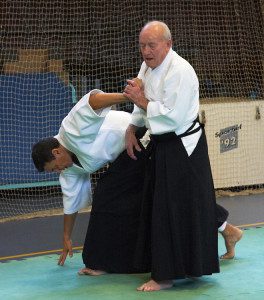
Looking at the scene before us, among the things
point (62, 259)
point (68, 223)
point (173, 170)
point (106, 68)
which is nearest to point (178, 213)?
point (173, 170)

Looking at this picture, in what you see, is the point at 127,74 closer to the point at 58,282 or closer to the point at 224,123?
the point at 224,123

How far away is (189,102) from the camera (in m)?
2.95

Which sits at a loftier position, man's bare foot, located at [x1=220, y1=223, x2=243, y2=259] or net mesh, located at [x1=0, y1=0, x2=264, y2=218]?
net mesh, located at [x1=0, y1=0, x2=264, y2=218]

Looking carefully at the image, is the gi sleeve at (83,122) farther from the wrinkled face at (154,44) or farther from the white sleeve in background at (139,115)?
the wrinkled face at (154,44)

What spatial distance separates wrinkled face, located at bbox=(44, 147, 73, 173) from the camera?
11.0 feet

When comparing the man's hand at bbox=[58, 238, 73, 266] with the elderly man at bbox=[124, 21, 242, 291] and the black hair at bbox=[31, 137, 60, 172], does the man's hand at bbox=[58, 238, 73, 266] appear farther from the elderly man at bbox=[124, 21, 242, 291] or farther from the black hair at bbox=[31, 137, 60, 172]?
the elderly man at bbox=[124, 21, 242, 291]

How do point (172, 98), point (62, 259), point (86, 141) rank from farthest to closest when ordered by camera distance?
point (62, 259) → point (86, 141) → point (172, 98)

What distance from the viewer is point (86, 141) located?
3.27 metres

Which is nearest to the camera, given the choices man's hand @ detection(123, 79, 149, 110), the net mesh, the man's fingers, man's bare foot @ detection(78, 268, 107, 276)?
man's hand @ detection(123, 79, 149, 110)

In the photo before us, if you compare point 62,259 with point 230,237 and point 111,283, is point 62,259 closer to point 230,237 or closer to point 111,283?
point 111,283

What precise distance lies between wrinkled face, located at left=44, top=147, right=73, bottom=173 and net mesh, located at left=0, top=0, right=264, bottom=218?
124 inches

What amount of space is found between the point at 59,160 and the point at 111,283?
0.77 meters

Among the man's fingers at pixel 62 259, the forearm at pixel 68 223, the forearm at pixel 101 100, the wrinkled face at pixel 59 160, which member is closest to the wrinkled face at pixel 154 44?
the forearm at pixel 101 100

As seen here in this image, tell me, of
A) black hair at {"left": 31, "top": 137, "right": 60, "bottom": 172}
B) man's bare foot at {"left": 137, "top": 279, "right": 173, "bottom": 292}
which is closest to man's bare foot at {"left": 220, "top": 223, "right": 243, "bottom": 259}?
man's bare foot at {"left": 137, "top": 279, "right": 173, "bottom": 292}
